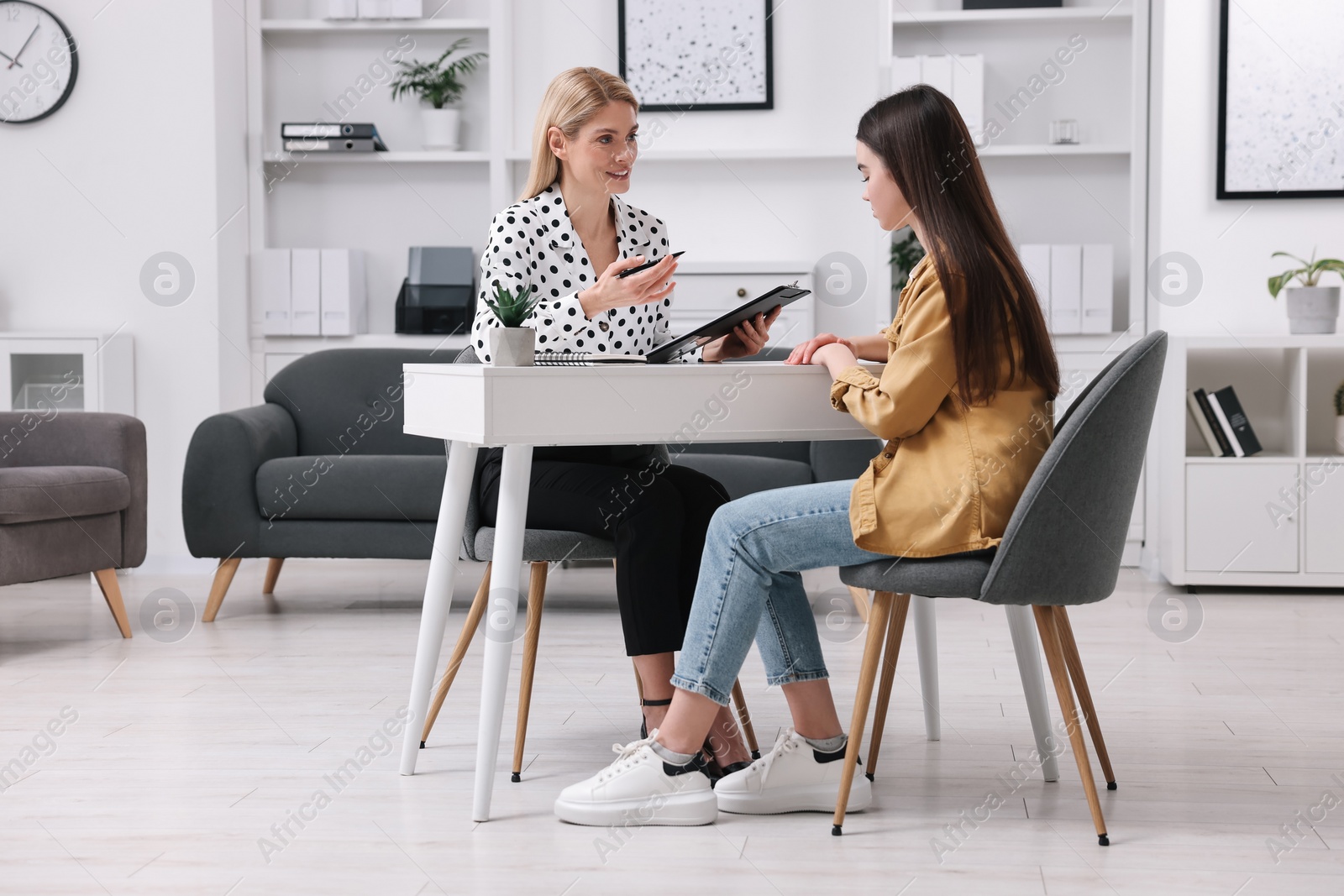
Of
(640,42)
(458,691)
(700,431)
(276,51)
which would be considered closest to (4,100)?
(276,51)

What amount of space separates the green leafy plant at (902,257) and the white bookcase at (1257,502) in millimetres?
904

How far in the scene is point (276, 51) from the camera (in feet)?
15.3

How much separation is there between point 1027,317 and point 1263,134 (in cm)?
275

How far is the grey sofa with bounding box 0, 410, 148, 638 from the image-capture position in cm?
305

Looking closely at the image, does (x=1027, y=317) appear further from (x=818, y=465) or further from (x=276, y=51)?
(x=276, y=51)

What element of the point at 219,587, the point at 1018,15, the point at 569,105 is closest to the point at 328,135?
the point at 219,587

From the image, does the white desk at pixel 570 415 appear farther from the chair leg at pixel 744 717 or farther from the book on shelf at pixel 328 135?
the book on shelf at pixel 328 135

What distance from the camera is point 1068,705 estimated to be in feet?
5.60

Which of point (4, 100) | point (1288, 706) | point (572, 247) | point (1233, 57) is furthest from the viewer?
point (4, 100)

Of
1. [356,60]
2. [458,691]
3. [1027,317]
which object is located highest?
[356,60]

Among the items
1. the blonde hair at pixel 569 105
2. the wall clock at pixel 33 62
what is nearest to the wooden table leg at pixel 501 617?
the blonde hair at pixel 569 105

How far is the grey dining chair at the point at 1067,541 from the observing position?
1632mm

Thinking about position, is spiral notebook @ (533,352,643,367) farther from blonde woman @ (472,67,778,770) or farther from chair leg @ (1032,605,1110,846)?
chair leg @ (1032,605,1110,846)

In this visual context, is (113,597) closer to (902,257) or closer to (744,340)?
(744,340)
